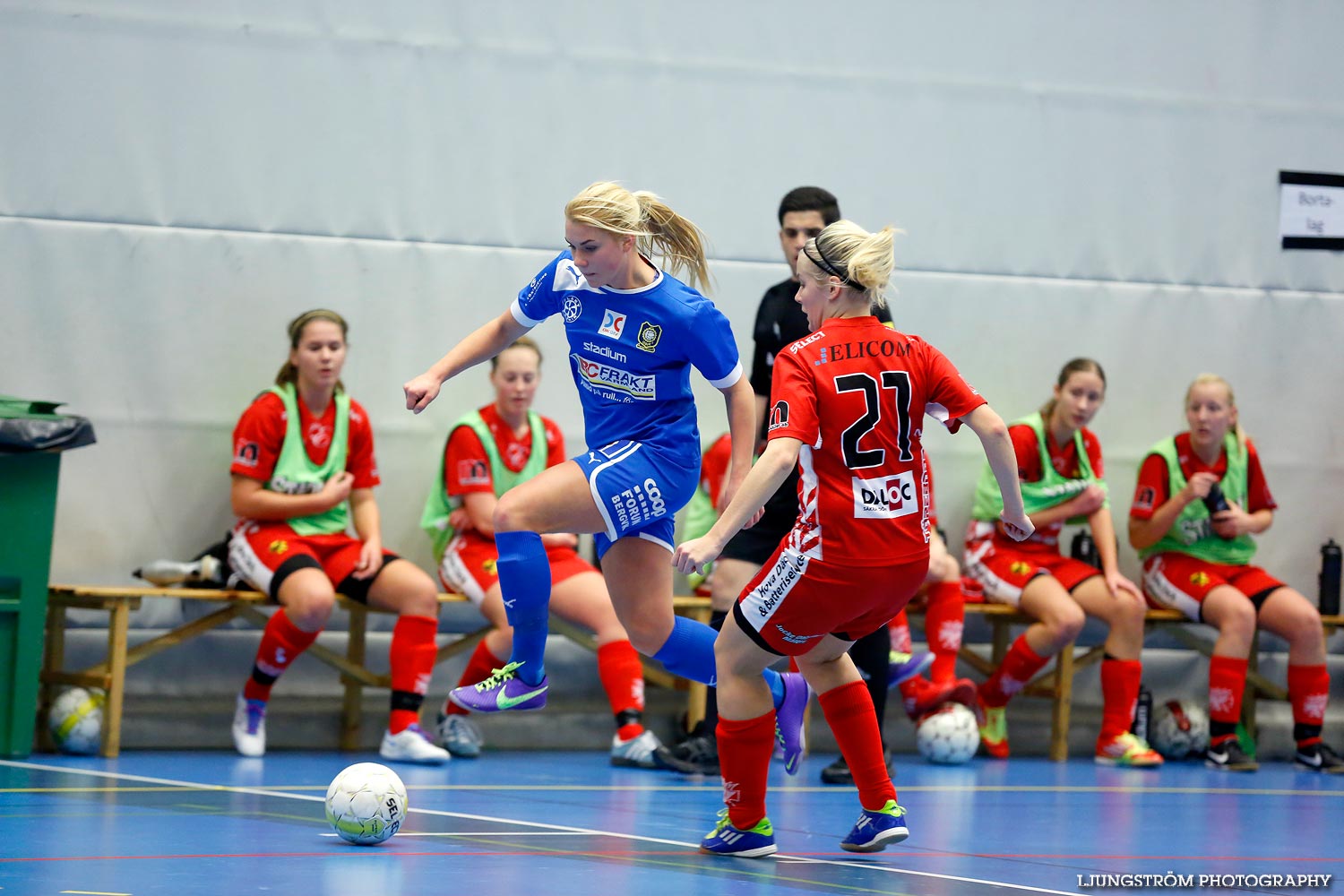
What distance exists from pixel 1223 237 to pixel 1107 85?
105 cm

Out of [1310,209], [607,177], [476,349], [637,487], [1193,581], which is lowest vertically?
[1193,581]

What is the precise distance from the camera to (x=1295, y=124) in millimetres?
8727

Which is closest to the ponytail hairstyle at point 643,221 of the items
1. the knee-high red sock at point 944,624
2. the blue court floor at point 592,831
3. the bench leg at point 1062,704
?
the blue court floor at point 592,831

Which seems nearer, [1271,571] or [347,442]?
[347,442]

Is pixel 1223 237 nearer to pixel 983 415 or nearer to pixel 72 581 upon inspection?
pixel 983 415

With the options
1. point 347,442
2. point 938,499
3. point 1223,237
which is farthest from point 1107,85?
point 347,442

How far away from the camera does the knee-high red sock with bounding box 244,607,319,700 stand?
21.3 feet

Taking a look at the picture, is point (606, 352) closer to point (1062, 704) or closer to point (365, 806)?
point (365, 806)

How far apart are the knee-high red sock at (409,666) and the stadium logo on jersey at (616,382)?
215 cm

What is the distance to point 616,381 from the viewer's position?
189 inches

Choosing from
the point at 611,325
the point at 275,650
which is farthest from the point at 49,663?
the point at 611,325

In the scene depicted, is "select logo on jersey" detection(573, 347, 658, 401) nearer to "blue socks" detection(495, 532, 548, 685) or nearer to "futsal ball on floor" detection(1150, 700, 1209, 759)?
"blue socks" detection(495, 532, 548, 685)

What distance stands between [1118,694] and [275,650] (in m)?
3.90

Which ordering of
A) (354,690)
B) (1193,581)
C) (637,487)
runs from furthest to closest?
(1193,581) < (354,690) < (637,487)
